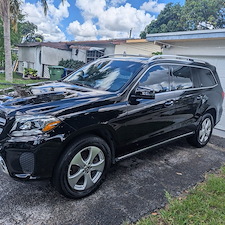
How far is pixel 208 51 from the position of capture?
266 inches

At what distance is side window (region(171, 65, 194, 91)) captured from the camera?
376 centimetres

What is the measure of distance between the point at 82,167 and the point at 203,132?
123 inches

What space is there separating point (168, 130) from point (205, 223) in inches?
62.8

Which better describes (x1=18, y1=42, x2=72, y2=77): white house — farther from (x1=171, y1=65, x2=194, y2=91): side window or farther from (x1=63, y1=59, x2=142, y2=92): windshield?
(x1=171, y1=65, x2=194, y2=91): side window

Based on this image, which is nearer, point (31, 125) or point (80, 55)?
point (31, 125)

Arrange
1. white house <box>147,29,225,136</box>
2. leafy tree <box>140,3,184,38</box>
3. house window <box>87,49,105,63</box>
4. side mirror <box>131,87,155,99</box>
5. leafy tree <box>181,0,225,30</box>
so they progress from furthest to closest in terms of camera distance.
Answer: leafy tree <box>140,3,184,38</box>, leafy tree <box>181,0,225,30</box>, house window <box>87,49,105,63</box>, white house <box>147,29,225,136</box>, side mirror <box>131,87,155,99</box>

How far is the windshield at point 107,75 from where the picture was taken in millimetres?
3204

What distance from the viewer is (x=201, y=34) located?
21.0 ft

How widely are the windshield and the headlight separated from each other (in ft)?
3.66

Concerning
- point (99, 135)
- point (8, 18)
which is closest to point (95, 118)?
point (99, 135)

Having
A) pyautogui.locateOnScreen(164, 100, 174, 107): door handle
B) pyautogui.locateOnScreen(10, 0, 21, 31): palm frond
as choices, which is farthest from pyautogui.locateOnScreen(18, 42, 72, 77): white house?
pyautogui.locateOnScreen(164, 100, 174, 107): door handle

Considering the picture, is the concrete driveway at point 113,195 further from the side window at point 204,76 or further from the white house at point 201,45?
the white house at point 201,45

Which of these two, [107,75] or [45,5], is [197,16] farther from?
[107,75]

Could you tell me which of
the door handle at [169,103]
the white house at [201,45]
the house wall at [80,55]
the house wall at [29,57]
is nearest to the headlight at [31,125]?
the door handle at [169,103]
